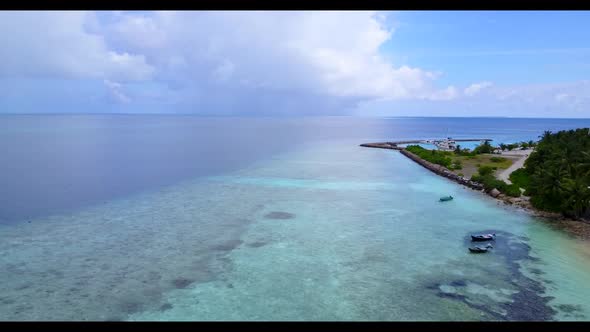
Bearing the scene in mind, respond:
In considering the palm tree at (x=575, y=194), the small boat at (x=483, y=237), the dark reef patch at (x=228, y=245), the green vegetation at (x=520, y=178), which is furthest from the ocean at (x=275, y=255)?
the green vegetation at (x=520, y=178)

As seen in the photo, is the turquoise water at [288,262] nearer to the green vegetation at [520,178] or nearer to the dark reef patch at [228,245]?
the dark reef patch at [228,245]

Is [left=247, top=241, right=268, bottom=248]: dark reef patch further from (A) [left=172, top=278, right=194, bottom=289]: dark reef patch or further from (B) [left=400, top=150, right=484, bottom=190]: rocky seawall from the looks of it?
(B) [left=400, top=150, right=484, bottom=190]: rocky seawall

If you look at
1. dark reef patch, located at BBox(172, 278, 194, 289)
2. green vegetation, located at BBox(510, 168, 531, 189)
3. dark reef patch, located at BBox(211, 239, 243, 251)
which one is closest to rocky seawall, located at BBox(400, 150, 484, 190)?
green vegetation, located at BBox(510, 168, 531, 189)

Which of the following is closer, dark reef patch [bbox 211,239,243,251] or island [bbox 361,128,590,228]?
dark reef patch [bbox 211,239,243,251]

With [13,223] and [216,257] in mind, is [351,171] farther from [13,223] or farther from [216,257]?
[13,223]

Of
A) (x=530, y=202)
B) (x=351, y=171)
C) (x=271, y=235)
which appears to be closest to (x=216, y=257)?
(x=271, y=235)

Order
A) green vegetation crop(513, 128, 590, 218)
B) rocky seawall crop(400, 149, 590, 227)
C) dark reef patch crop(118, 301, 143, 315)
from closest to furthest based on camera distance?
dark reef patch crop(118, 301, 143, 315) → green vegetation crop(513, 128, 590, 218) → rocky seawall crop(400, 149, 590, 227)

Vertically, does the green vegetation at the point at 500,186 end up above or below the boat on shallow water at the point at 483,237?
above

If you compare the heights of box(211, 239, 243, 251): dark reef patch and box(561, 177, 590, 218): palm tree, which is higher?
box(561, 177, 590, 218): palm tree
